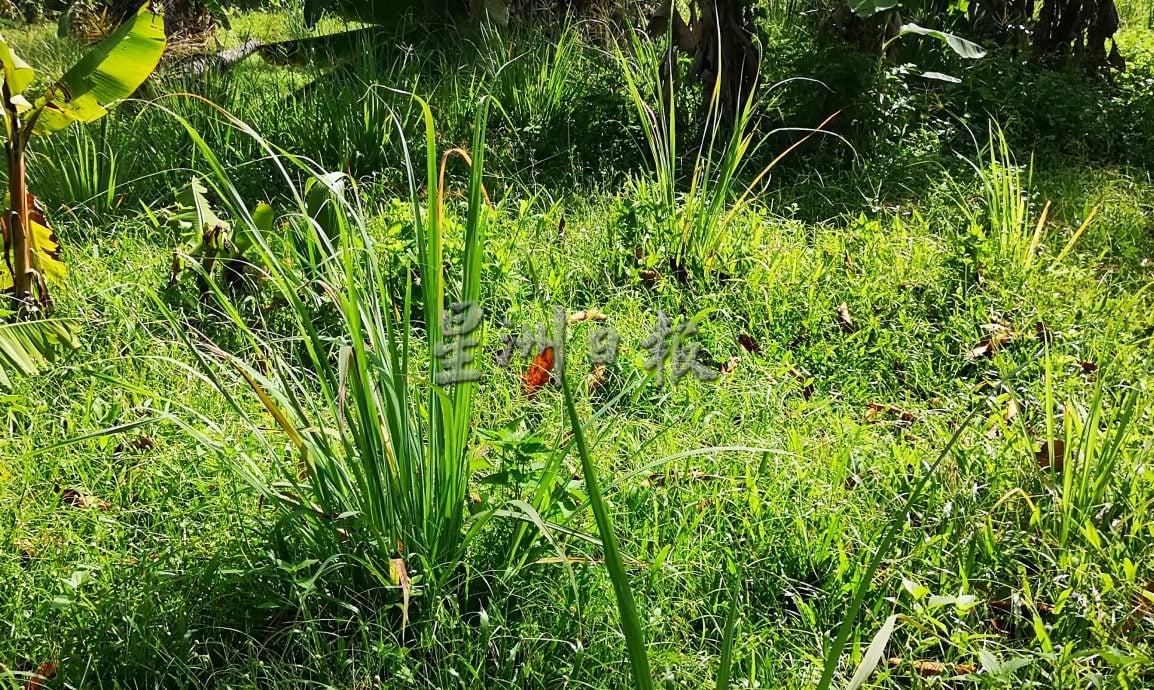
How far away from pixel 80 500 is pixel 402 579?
109 centimetres

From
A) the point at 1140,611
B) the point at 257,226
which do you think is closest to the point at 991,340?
the point at 1140,611

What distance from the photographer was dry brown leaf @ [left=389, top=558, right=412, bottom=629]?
167 centimetres

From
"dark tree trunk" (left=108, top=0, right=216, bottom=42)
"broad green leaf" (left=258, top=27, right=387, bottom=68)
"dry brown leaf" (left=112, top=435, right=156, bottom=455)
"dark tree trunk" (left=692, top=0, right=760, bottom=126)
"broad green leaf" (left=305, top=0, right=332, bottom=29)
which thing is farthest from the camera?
"dark tree trunk" (left=108, top=0, right=216, bottom=42)

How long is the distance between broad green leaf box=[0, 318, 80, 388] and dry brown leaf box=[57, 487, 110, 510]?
31 cm

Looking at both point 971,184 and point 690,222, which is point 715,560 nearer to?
point 690,222

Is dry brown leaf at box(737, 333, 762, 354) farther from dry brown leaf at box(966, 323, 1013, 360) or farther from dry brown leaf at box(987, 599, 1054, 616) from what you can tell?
dry brown leaf at box(987, 599, 1054, 616)

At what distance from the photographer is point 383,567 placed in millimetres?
1893

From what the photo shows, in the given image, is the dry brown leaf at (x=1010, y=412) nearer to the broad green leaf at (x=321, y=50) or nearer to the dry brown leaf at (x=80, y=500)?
the dry brown leaf at (x=80, y=500)

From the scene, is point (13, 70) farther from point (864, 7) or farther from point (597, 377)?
point (864, 7)

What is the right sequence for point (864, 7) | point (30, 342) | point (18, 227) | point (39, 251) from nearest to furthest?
point (30, 342)
point (18, 227)
point (39, 251)
point (864, 7)

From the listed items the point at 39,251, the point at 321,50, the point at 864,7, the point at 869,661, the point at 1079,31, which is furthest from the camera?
the point at 321,50

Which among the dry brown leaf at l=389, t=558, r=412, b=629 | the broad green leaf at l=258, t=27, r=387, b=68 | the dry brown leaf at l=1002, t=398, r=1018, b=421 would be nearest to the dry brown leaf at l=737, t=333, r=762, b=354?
the dry brown leaf at l=1002, t=398, r=1018, b=421

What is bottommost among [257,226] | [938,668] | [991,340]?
[938,668]

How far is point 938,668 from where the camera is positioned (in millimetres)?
1843
